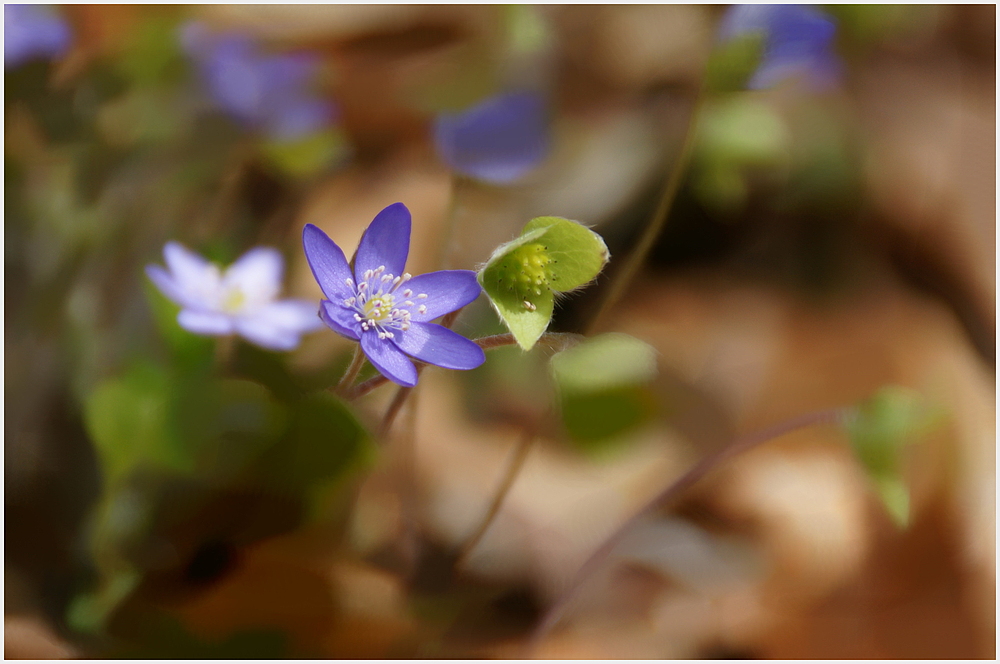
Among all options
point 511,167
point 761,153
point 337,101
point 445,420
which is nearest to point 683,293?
point 761,153

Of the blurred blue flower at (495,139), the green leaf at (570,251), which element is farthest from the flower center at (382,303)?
the blurred blue flower at (495,139)

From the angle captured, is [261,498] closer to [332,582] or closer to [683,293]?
[332,582]

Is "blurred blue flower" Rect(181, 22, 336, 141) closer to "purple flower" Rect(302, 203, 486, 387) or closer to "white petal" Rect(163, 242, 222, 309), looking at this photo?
"white petal" Rect(163, 242, 222, 309)

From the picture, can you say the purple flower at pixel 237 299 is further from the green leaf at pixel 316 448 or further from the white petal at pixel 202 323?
the green leaf at pixel 316 448

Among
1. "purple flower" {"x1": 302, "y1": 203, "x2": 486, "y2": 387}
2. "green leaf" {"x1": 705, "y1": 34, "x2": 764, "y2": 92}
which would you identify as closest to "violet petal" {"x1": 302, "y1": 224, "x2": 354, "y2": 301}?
"purple flower" {"x1": 302, "y1": 203, "x2": 486, "y2": 387}

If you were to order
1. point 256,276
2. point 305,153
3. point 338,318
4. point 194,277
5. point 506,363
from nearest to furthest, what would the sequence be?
point 338,318 < point 194,277 < point 256,276 < point 506,363 < point 305,153

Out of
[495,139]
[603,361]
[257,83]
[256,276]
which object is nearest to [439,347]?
[603,361]

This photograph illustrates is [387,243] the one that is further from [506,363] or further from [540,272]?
[506,363]
